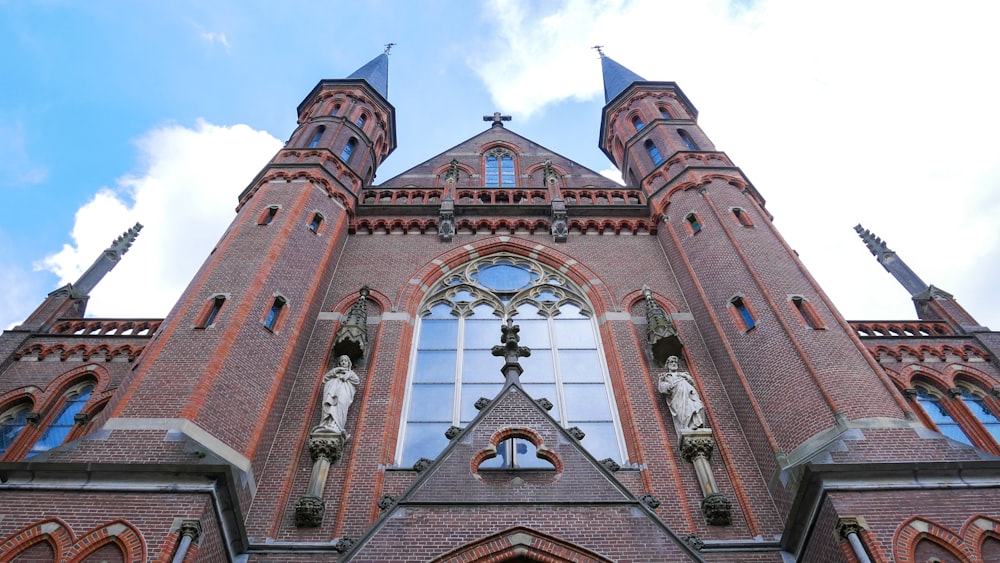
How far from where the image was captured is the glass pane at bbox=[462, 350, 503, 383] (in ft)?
48.4

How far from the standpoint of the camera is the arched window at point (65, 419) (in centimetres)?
1400

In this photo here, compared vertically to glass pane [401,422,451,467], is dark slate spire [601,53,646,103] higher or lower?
higher

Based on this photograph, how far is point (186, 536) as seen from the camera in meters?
8.88

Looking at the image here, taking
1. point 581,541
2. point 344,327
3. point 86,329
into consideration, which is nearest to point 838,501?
point 581,541

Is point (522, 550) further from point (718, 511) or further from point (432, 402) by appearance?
point (432, 402)

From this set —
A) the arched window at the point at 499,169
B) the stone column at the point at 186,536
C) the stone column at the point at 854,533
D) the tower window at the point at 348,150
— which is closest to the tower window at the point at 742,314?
the stone column at the point at 854,533

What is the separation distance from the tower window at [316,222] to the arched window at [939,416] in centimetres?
1355

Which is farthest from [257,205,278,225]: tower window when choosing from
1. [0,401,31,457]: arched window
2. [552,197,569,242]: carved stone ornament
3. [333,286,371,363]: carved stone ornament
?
[552,197,569,242]: carved stone ornament

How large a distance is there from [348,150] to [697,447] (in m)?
14.0

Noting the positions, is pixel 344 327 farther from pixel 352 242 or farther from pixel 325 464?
pixel 352 242

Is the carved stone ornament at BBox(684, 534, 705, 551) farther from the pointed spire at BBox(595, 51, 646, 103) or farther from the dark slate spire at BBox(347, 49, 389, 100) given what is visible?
the dark slate spire at BBox(347, 49, 389, 100)

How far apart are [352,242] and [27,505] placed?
10582 millimetres

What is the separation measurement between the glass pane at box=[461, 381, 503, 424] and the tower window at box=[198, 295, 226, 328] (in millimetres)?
4790

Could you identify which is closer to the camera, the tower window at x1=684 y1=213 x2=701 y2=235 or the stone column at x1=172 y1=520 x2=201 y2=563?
the stone column at x1=172 y1=520 x2=201 y2=563
